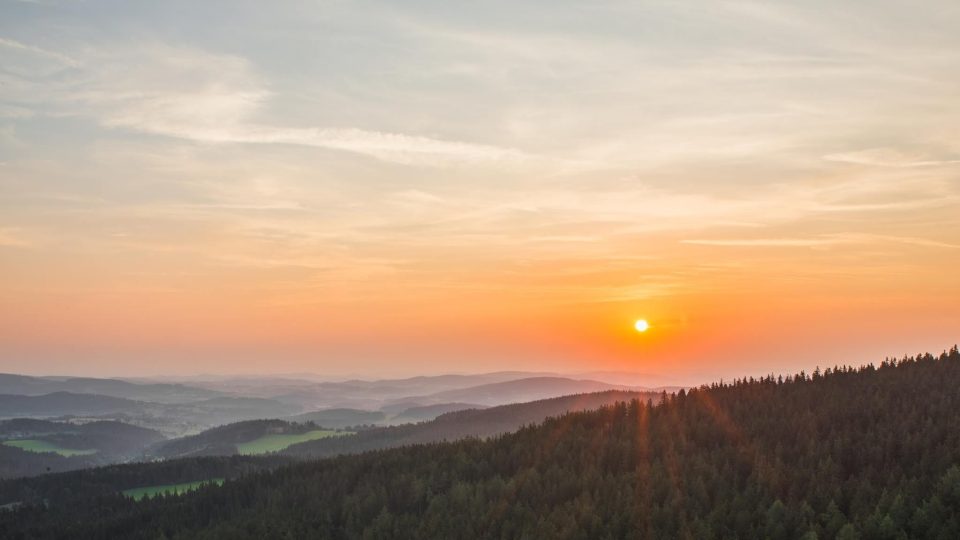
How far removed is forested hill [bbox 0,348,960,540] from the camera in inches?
2793

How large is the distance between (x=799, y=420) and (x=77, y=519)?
16187 cm

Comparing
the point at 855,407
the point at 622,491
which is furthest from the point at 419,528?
the point at 855,407

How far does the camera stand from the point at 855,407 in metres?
99.4

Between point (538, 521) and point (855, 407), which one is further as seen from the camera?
point (855, 407)

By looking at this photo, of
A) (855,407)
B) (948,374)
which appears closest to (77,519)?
(855,407)

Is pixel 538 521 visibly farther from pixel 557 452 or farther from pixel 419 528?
pixel 557 452

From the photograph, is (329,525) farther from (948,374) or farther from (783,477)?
(948,374)

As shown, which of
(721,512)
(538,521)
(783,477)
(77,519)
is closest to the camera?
(721,512)

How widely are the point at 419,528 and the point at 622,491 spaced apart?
1142 inches

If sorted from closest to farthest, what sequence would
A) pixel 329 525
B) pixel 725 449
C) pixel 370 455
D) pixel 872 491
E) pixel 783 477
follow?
pixel 872 491 → pixel 783 477 → pixel 725 449 → pixel 329 525 → pixel 370 455

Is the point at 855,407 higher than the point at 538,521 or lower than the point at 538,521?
higher

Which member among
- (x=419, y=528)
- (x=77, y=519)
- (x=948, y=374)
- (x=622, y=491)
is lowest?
(x=77, y=519)

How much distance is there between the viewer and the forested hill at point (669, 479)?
70.9 m

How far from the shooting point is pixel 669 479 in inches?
3610
